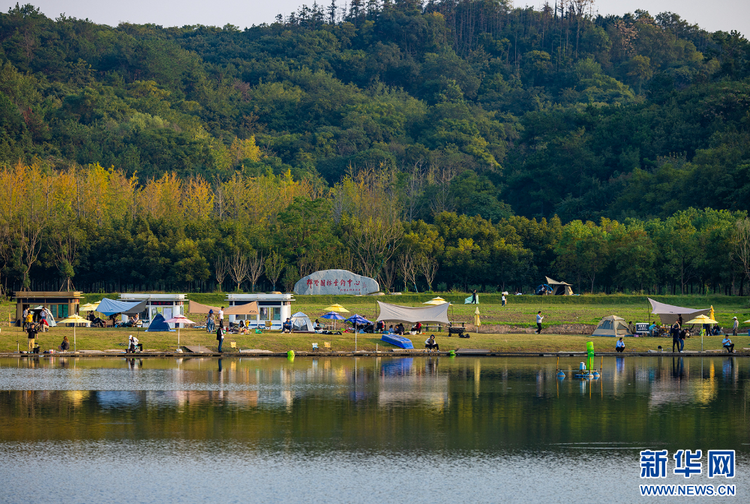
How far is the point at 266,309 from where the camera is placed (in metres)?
51.6

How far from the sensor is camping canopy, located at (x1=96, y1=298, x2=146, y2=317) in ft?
169

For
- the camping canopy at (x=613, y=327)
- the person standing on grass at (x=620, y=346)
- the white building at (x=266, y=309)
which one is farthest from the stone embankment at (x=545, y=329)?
the white building at (x=266, y=309)

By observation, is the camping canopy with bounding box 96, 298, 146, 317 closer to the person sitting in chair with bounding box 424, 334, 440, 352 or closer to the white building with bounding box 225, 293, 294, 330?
the white building with bounding box 225, 293, 294, 330

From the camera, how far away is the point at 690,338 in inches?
1977

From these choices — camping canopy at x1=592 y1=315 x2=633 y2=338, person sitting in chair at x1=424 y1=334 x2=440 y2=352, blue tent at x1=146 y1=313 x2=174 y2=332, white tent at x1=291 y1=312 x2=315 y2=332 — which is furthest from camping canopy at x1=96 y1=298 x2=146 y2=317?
camping canopy at x1=592 y1=315 x2=633 y2=338

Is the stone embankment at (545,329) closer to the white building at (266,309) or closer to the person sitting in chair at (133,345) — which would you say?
the white building at (266,309)

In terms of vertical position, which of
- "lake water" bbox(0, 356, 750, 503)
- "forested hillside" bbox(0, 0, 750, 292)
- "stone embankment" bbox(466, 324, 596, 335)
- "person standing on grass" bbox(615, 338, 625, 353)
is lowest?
"lake water" bbox(0, 356, 750, 503)

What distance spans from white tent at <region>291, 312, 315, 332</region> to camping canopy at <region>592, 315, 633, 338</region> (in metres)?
18.1

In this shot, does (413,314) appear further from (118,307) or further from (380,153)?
(380,153)

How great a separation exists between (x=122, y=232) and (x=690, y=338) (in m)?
51.0

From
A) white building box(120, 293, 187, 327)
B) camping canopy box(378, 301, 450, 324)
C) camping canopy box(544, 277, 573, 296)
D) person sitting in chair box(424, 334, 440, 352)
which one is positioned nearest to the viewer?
person sitting in chair box(424, 334, 440, 352)

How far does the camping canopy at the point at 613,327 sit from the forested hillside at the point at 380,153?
793 inches

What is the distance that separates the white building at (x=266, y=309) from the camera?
51344mm

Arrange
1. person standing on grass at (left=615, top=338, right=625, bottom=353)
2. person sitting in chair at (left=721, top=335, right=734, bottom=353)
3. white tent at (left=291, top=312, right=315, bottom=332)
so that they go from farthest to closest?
white tent at (left=291, top=312, right=315, bottom=332) → person standing on grass at (left=615, top=338, right=625, bottom=353) → person sitting in chair at (left=721, top=335, right=734, bottom=353)
